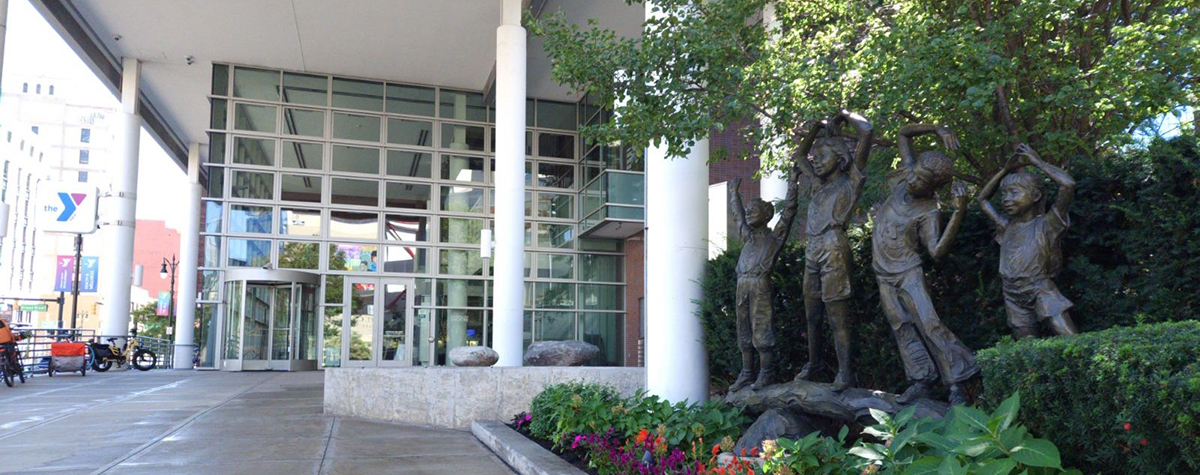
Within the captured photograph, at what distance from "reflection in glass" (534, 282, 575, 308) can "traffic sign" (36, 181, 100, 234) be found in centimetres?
1309

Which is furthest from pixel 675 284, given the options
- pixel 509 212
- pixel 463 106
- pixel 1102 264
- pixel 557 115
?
pixel 557 115

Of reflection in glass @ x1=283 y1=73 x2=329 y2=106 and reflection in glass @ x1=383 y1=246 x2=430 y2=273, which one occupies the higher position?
reflection in glass @ x1=283 y1=73 x2=329 y2=106

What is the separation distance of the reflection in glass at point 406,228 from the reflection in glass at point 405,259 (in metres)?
0.30

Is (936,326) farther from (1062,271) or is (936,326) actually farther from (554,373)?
(554,373)

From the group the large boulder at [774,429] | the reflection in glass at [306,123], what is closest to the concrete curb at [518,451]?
the large boulder at [774,429]

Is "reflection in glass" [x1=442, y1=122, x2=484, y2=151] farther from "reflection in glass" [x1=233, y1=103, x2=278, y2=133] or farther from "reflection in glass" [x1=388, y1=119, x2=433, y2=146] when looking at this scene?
"reflection in glass" [x1=233, y1=103, x2=278, y2=133]

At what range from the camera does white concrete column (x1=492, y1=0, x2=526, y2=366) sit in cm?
1836

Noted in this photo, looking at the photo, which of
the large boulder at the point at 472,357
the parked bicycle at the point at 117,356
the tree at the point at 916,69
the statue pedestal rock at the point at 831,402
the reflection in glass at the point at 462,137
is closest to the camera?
the statue pedestal rock at the point at 831,402

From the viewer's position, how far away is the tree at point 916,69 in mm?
6613

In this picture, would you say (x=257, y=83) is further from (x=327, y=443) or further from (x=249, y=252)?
(x=327, y=443)

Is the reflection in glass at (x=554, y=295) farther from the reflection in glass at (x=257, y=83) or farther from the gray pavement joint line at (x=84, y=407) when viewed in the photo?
the gray pavement joint line at (x=84, y=407)

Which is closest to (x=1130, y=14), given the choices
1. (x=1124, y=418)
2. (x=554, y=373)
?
(x=1124, y=418)

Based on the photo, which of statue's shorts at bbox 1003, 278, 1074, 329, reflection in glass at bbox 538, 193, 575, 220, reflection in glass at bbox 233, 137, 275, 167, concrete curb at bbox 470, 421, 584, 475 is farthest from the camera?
reflection in glass at bbox 538, 193, 575, 220

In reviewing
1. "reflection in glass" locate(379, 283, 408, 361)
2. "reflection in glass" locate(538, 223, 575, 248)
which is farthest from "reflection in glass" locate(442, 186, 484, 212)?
"reflection in glass" locate(379, 283, 408, 361)
